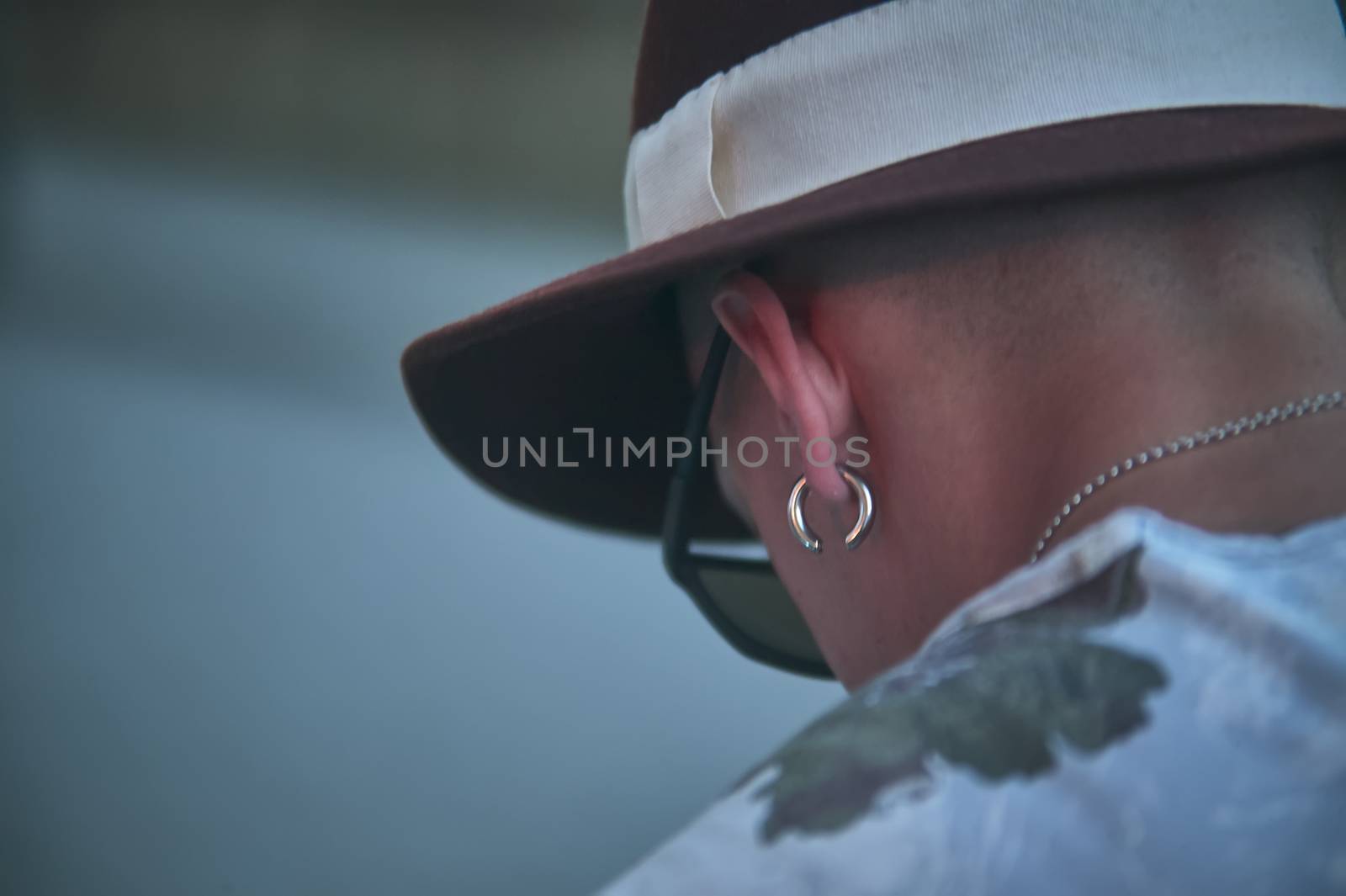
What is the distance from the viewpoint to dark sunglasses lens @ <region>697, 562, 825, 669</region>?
0.94 meters

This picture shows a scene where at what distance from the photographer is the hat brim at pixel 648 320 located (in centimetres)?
44

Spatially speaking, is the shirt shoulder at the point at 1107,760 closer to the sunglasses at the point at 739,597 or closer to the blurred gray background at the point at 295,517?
the sunglasses at the point at 739,597

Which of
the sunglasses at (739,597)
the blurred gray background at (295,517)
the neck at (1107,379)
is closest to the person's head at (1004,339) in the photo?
the neck at (1107,379)

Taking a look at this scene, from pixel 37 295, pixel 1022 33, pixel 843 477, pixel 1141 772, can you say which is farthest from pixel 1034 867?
pixel 37 295

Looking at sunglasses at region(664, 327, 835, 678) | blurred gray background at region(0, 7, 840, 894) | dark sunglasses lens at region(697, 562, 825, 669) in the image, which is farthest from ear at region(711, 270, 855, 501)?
blurred gray background at region(0, 7, 840, 894)

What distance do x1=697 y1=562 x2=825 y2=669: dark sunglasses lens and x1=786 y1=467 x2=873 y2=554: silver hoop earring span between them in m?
0.32

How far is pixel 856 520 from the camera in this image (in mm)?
566

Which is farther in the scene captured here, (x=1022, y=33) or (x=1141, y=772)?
(x=1022, y=33)

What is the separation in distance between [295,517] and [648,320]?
60 centimetres

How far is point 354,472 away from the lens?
1177 millimetres

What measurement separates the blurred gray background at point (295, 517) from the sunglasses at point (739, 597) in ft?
0.94

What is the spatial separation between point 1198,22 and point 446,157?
3.15 feet

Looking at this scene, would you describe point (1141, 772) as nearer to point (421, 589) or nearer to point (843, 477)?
point (843, 477)

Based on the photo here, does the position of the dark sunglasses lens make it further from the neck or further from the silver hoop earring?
the neck
